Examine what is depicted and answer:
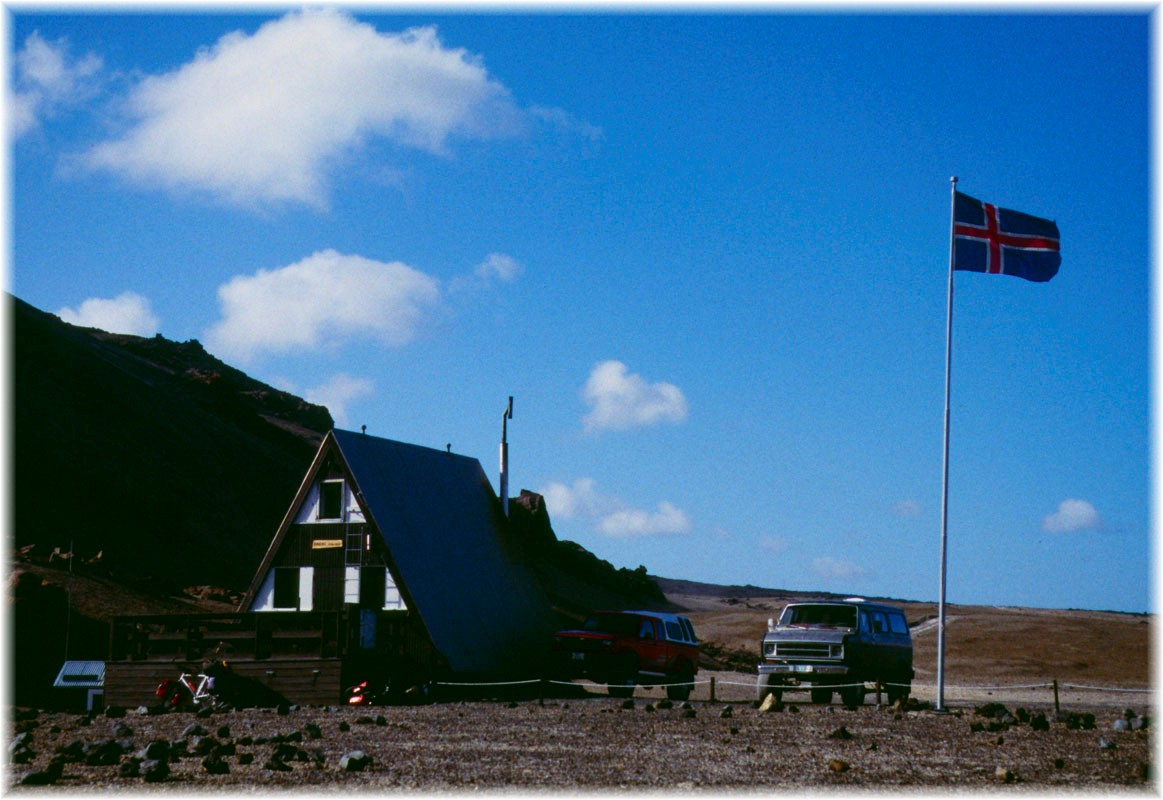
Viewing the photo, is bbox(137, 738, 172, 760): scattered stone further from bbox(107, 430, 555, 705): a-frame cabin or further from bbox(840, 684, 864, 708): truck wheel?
bbox(840, 684, 864, 708): truck wheel

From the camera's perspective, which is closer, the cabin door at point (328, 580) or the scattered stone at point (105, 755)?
the scattered stone at point (105, 755)

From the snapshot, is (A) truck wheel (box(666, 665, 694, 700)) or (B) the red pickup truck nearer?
(B) the red pickup truck

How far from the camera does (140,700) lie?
2908 cm

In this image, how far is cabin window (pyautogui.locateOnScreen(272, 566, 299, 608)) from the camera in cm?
3362

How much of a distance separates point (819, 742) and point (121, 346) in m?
119

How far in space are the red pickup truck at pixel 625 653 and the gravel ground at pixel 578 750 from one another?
5.76 metres

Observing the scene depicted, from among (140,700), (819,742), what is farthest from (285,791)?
(140,700)

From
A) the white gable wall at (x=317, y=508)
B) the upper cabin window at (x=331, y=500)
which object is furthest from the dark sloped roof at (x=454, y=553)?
the upper cabin window at (x=331, y=500)

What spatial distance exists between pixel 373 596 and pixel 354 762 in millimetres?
16971

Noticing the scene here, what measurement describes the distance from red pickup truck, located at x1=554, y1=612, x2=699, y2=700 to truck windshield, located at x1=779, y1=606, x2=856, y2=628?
9.83 feet

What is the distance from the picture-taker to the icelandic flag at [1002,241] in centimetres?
2625

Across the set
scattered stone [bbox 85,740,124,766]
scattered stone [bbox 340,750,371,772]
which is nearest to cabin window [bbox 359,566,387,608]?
scattered stone [bbox 85,740,124,766]

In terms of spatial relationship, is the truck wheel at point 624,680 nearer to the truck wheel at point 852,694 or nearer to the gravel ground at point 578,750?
the gravel ground at point 578,750

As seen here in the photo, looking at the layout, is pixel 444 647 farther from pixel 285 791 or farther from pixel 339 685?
pixel 285 791
